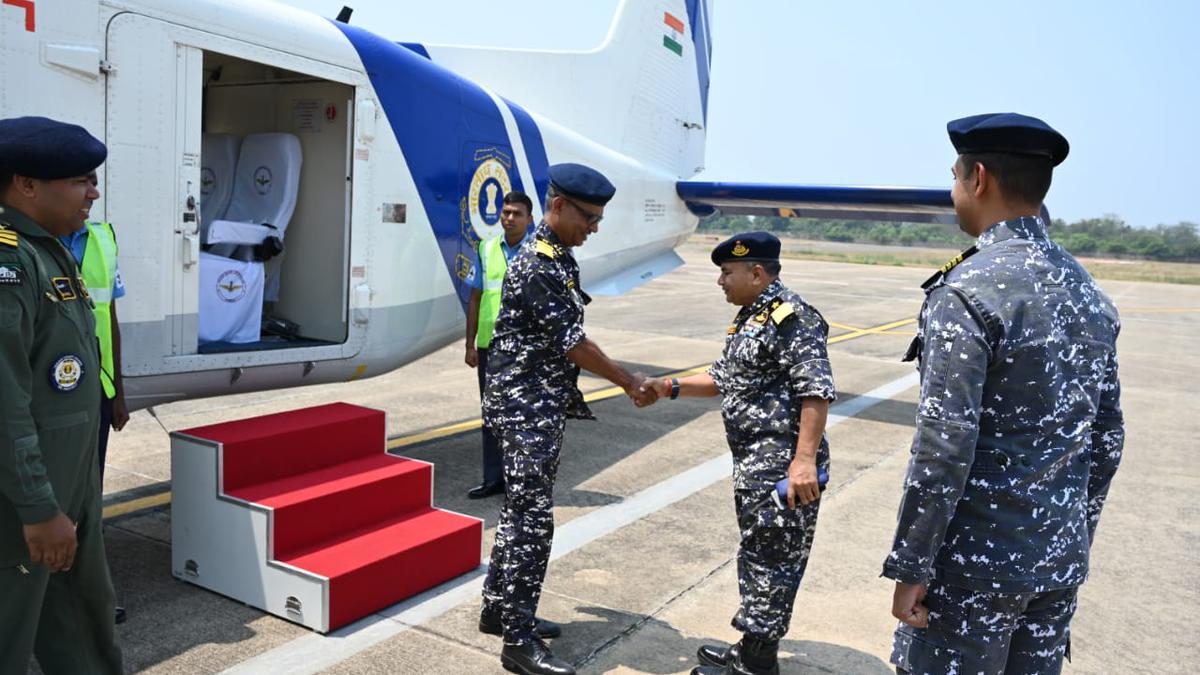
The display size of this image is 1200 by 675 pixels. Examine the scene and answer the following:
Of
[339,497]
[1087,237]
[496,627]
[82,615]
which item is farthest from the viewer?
[1087,237]

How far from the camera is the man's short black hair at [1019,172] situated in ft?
6.89

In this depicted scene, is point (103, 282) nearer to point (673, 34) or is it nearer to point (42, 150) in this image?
point (42, 150)

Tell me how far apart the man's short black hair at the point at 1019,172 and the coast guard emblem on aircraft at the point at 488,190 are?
4759 millimetres

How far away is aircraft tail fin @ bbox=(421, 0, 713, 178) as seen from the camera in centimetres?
906

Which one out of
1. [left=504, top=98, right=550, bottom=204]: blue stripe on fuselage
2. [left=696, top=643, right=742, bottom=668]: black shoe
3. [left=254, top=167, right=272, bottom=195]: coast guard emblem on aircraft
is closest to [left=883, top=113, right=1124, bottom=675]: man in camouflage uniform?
[left=696, top=643, right=742, bottom=668]: black shoe

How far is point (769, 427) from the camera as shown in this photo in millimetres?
3396

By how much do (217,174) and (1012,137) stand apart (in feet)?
16.6

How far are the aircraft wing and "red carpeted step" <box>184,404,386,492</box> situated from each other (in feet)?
19.2

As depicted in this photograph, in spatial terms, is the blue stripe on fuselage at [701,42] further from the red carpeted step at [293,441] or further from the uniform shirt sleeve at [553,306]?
the uniform shirt sleeve at [553,306]

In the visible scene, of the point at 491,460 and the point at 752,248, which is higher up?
the point at 752,248

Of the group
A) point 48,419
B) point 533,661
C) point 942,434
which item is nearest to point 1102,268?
point 533,661

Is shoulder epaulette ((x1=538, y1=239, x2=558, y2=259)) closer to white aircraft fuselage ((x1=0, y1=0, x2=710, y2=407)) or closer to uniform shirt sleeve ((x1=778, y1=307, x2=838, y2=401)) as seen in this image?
uniform shirt sleeve ((x1=778, y1=307, x2=838, y2=401))

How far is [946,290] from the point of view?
2.11 meters

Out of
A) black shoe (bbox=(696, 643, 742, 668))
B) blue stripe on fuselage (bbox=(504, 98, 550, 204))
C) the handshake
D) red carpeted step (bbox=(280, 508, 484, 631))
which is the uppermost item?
blue stripe on fuselage (bbox=(504, 98, 550, 204))
